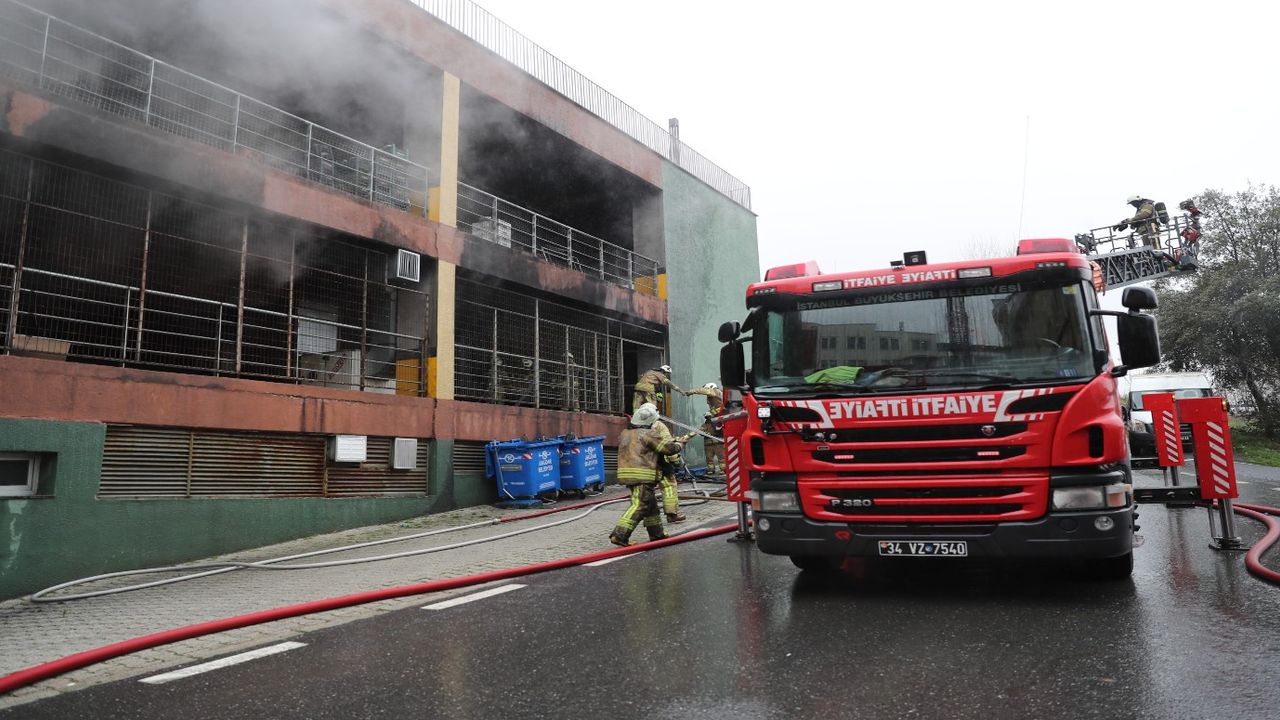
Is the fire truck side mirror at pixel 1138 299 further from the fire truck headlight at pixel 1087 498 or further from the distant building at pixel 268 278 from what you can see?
the distant building at pixel 268 278

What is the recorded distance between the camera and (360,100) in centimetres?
1245

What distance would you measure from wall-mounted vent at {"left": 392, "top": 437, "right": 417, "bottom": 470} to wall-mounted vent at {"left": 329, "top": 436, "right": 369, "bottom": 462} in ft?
1.78

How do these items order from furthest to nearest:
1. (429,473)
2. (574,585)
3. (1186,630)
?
1. (429,473)
2. (574,585)
3. (1186,630)

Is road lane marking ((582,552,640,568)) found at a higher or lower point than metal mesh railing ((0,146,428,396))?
lower

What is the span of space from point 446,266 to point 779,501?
28.1ft

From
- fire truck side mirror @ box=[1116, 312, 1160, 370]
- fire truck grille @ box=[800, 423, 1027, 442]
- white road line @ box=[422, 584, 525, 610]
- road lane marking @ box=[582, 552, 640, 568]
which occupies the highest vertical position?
fire truck side mirror @ box=[1116, 312, 1160, 370]

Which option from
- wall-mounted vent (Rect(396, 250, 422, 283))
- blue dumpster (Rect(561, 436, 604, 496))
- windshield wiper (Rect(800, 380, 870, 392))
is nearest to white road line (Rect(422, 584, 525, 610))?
windshield wiper (Rect(800, 380, 870, 392))

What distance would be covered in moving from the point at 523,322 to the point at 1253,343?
29725 mm

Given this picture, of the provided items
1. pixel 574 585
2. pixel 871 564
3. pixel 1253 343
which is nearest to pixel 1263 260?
pixel 1253 343

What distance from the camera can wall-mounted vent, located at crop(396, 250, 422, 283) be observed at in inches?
456

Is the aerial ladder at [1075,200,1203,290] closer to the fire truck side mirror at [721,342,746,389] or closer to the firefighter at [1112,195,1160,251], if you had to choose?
the firefighter at [1112,195,1160,251]

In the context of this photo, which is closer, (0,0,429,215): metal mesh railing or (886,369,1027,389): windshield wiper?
(886,369,1027,389): windshield wiper

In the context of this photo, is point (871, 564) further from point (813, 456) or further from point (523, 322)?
point (523, 322)

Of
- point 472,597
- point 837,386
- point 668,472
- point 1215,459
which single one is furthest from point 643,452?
point 1215,459
